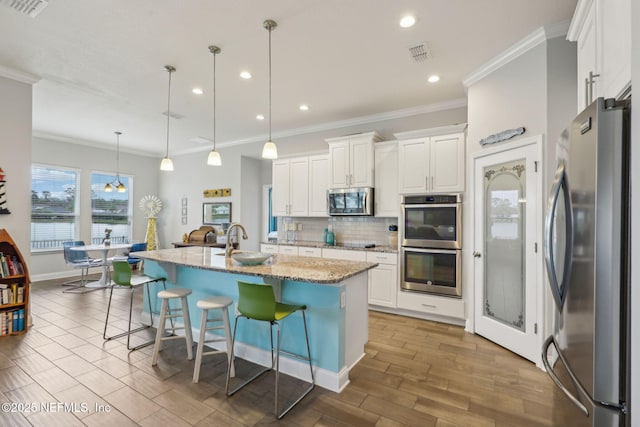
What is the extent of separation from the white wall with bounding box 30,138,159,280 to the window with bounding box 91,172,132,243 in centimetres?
12

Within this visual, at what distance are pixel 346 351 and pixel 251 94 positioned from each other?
3484 millimetres

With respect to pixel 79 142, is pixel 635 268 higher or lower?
lower

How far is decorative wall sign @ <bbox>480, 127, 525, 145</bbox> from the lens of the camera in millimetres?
2905

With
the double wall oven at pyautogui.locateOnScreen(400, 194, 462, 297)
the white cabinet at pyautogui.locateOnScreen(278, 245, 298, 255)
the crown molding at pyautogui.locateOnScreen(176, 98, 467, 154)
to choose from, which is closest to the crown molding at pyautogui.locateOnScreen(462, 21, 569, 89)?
the crown molding at pyautogui.locateOnScreen(176, 98, 467, 154)

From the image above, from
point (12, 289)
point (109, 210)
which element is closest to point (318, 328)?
point (12, 289)

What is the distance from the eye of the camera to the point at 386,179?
4.41m

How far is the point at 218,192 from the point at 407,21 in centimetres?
539

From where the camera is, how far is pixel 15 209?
3504 millimetres

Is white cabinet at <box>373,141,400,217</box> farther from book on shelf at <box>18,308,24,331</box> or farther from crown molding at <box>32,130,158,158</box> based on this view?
crown molding at <box>32,130,158,158</box>

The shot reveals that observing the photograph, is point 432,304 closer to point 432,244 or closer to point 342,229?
point 432,244

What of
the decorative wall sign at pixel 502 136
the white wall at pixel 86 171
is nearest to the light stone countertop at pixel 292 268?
the decorative wall sign at pixel 502 136

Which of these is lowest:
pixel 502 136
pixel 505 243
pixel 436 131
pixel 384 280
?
pixel 384 280

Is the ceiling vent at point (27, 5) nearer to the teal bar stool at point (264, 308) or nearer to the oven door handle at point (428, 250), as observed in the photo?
the teal bar stool at point (264, 308)

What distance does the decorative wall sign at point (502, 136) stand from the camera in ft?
9.53
